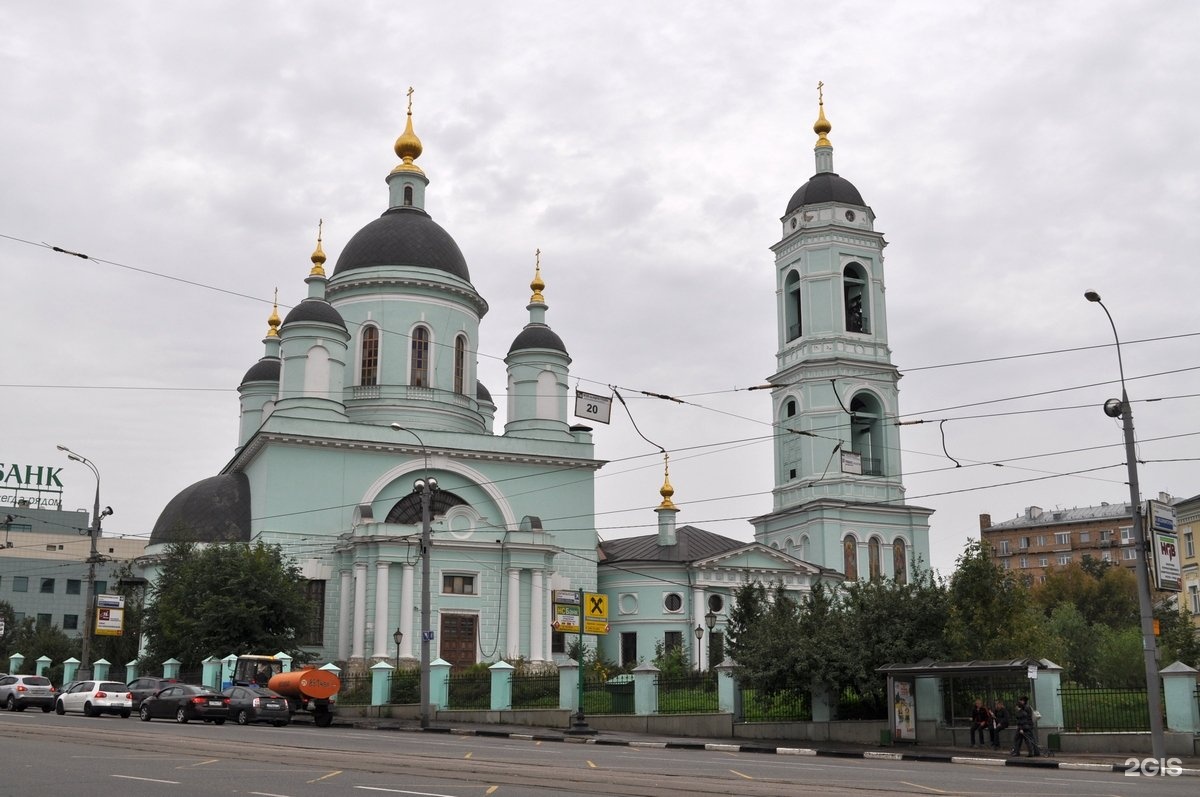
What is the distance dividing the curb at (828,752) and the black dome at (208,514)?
18215mm

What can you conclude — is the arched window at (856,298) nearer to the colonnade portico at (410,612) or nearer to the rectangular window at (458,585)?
the colonnade portico at (410,612)

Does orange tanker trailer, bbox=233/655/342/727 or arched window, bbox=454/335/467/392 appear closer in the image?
orange tanker trailer, bbox=233/655/342/727

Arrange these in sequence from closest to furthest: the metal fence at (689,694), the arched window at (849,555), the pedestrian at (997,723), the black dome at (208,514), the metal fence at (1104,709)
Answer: the metal fence at (1104,709) → the pedestrian at (997,723) → the metal fence at (689,694) → the black dome at (208,514) → the arched window at (849,555)

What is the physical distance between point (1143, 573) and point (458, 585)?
26.2m

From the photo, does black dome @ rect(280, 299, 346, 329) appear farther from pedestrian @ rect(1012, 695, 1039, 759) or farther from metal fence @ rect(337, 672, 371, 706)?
pedestrian @ rect(1012, 695, 1039, 759)

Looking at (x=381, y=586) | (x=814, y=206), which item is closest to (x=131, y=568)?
(x=381, y=586)

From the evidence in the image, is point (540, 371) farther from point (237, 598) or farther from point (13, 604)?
point (13, 604)

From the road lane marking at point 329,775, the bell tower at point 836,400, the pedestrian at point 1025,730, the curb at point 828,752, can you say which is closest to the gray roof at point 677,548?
the bell tower at point 836,400

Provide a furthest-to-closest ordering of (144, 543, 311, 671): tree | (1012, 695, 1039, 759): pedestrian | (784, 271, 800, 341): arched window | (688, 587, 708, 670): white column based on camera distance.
Result: 1. (784, 271, 800, 341): arched window
2. (688, 587, 708, 670): white column
3. (144, 543, 311, 671): tree
4. (1012, 695, 1039, 759): pedestrian

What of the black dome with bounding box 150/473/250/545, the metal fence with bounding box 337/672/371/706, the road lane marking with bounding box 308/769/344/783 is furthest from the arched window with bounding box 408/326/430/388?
the road lane marking with bounding box 308/769/344/783

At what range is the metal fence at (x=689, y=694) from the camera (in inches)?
1179

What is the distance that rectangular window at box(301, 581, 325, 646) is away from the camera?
43219 millimetres

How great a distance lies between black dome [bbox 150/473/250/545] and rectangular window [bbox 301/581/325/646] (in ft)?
9.71

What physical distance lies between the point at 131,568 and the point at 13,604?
3870 centimetres
